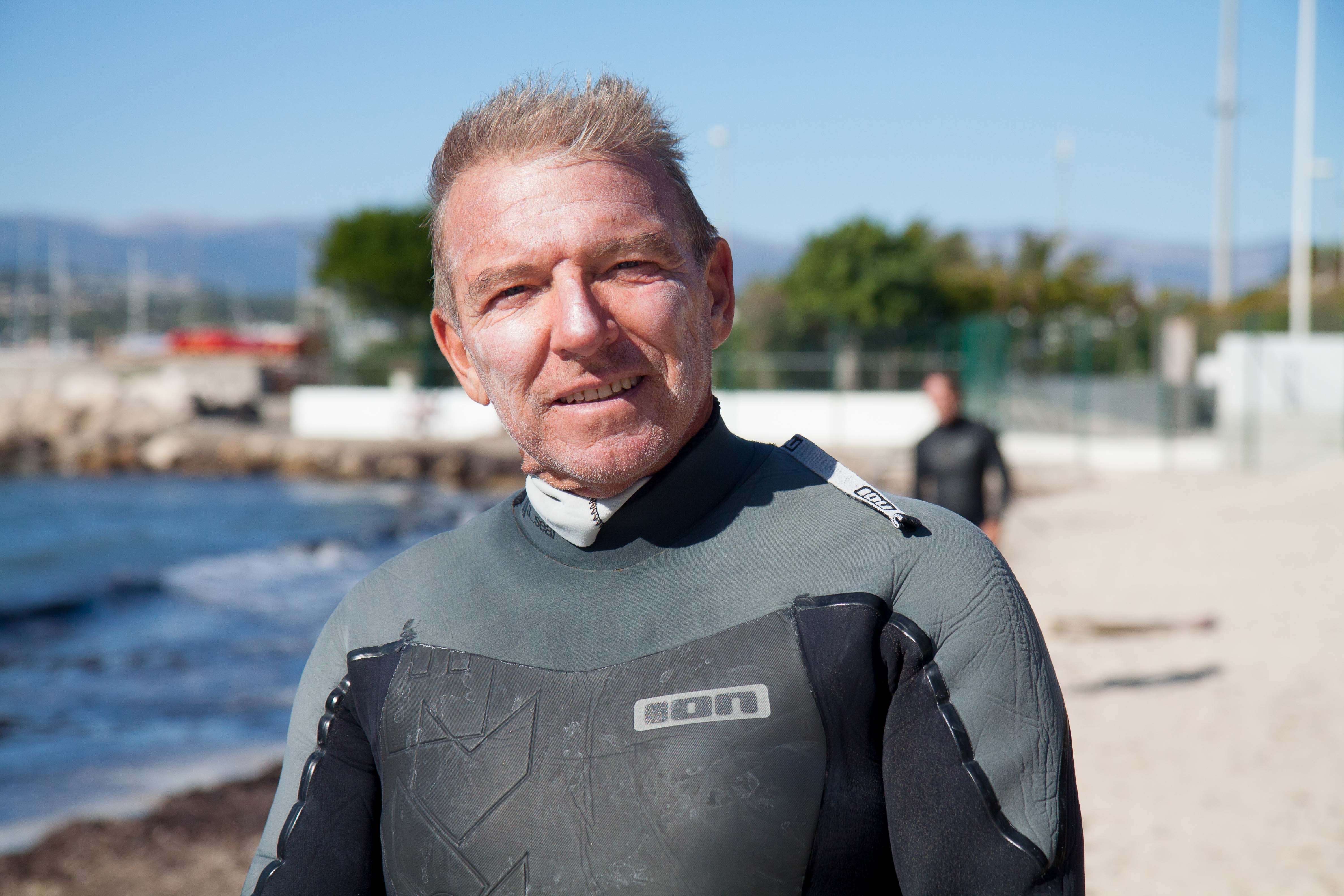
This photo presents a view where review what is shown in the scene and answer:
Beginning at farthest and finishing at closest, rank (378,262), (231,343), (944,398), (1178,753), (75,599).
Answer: (231,343) → (378,262) → (75,599) → (944,398) → (1178,753)

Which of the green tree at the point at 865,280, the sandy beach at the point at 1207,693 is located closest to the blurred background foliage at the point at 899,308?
the green tree at the point at 865,280

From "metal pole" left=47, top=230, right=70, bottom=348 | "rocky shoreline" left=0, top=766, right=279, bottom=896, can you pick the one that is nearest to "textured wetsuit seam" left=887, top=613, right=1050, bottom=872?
"rocky shoreline" left=0, top=766, right=279, bottom=896

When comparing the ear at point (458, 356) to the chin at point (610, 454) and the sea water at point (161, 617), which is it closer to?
the chin at point (610, 454)

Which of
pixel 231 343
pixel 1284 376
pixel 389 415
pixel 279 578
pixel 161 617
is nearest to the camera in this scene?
pixel 161 617

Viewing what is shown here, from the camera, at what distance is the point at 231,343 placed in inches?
2108

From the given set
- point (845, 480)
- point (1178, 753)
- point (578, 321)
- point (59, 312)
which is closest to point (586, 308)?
point (578, 321)

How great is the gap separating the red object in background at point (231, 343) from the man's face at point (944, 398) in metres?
46.5

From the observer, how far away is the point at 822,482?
4.59ft

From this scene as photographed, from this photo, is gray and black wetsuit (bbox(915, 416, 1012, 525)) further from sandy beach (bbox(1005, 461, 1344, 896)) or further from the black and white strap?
the black and white strap

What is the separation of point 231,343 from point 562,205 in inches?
2228

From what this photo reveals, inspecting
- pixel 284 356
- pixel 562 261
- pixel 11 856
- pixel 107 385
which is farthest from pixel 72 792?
pixel 284 356

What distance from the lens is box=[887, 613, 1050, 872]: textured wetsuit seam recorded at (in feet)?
3.74

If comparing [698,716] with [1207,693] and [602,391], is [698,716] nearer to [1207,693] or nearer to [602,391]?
[602,391]

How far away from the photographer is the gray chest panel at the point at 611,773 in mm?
1185
